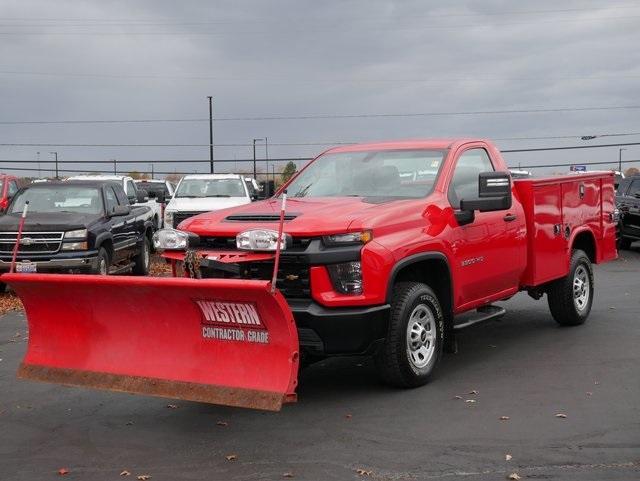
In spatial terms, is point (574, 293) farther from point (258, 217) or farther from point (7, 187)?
point (7, 187)

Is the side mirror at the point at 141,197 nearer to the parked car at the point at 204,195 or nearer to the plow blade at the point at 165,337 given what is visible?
the parked car at the point at 204,195

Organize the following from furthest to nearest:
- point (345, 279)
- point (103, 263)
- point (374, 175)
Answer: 1. point (103, 263)
2. point (374, 175)
3. point (345, 279)

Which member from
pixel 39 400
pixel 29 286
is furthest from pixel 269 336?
pixel 39 400

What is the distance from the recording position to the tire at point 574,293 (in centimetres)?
938

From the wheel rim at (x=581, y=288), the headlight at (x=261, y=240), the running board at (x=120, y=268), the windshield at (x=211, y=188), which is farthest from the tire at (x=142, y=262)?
the headlight at (x=261, y=240)

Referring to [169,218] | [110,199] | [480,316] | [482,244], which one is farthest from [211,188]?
[482,244]

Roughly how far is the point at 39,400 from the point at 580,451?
4.19 m

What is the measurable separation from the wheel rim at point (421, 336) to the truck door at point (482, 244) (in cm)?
48

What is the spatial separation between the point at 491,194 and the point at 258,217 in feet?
6.38

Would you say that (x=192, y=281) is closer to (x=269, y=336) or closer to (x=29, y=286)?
(x=269, y=336)

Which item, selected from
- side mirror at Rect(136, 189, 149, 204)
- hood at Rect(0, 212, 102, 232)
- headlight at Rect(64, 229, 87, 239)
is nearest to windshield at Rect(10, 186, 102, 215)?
hood at Rect(0, 212, 102, 232)

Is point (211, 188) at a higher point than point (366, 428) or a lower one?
higher

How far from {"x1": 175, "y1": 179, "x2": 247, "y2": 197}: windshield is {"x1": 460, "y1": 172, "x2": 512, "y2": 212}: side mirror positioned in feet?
41.6

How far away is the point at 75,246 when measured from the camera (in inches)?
502
